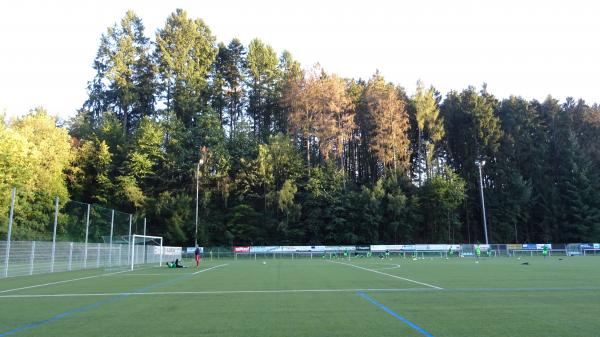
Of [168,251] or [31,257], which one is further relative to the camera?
[168,251]

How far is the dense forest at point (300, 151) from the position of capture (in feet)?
174

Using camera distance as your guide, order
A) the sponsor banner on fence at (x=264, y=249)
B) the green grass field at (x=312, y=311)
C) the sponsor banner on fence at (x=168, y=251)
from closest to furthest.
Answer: the green grass field at (x=312, y=311), the sponsor banner on fence at (x=168, y=251), the sponsor banner on fence at (x=264, y=249)

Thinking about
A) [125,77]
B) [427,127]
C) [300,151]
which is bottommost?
[300,151]

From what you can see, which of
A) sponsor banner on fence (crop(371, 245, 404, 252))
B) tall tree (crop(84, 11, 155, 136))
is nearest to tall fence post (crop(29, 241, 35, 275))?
sponsor banner on fence (crop(371, 245, 404, 252))

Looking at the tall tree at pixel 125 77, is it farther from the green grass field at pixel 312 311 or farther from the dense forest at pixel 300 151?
the green grass field at pixel 312 311

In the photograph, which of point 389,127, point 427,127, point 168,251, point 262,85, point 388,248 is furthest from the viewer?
point 262,85

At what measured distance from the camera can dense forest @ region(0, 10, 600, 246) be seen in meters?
53.0

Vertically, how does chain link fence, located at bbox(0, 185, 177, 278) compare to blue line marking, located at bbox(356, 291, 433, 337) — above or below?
above

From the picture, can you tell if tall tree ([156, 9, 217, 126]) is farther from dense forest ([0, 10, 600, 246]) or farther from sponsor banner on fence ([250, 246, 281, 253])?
sponsor banner on fence ([250, 246, 281, 253])

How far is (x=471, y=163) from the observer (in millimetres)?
62938

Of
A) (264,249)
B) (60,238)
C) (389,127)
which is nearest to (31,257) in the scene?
(60,238)

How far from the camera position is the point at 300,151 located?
202 ft

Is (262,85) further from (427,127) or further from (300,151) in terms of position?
(427,127)

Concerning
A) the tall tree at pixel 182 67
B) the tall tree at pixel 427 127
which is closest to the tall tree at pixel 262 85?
the tall tree at pixel 182 67
